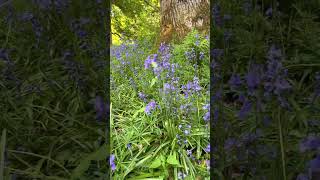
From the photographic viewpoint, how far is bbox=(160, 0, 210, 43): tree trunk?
2.90 m

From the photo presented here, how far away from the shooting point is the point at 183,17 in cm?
292

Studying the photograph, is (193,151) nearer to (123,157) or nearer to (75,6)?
(123,157)

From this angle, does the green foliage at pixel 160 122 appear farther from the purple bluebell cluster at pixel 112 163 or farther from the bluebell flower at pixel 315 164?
the bluebell flower at pixel 315 164

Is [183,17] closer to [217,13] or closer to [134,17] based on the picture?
[217,13]

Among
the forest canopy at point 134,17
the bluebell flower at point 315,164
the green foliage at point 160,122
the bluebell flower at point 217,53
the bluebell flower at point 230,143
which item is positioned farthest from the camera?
the forest canopy at point 134,17

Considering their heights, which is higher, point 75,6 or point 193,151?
point 75,6

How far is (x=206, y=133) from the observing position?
1.88 meters


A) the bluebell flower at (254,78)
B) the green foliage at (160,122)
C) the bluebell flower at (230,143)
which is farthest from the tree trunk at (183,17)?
the bluebell flower at (254,78)

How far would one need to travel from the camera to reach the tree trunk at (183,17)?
290 centimetres

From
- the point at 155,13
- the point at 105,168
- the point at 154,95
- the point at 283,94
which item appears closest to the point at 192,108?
the point at 154,95

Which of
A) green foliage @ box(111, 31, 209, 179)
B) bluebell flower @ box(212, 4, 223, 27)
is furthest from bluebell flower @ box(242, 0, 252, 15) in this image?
green foliage @ box(111, 31, 209, 179)

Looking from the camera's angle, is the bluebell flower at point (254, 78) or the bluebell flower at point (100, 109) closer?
the bluebell flower at point (254, 78)

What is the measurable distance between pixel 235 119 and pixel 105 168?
553 millimetres

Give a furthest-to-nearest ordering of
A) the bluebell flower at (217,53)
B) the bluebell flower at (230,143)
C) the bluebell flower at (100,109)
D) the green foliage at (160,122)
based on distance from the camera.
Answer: the bluebell flower at (100,109) < the green foliage at (160,122) < the bluebell flower at (217,53) < the bluebell flower at (230,143)
